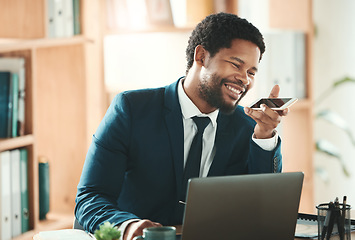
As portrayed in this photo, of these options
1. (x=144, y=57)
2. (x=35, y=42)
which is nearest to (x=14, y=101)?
(x=35, y=42)

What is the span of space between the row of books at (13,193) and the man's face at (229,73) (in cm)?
108

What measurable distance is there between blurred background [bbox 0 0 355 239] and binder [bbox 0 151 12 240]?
0.04 metres

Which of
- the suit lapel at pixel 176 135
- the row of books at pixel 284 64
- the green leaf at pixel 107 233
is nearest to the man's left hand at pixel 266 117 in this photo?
the suit lapel at pixel 176 135

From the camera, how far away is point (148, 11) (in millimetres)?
3246

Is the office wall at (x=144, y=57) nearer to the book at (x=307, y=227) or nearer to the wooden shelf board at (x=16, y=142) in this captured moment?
the wooden shelf board at (x=16, y=142)

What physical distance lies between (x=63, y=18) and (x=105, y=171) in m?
1.40

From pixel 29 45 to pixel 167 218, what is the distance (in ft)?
3.78

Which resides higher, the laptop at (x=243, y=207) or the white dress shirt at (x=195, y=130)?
the white dress shirt at (x=195, y=130)

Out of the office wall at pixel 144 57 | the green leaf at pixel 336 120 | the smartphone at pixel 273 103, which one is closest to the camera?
the smartphone at pixel 273 103

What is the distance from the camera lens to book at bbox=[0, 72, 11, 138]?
2586 mm

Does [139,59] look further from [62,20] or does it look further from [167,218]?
[167,218]

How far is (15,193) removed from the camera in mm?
2650

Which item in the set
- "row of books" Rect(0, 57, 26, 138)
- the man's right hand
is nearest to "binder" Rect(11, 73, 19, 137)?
"row of books" Rect(0, 57, 26, 138)

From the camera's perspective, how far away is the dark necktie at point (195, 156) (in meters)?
1.94
